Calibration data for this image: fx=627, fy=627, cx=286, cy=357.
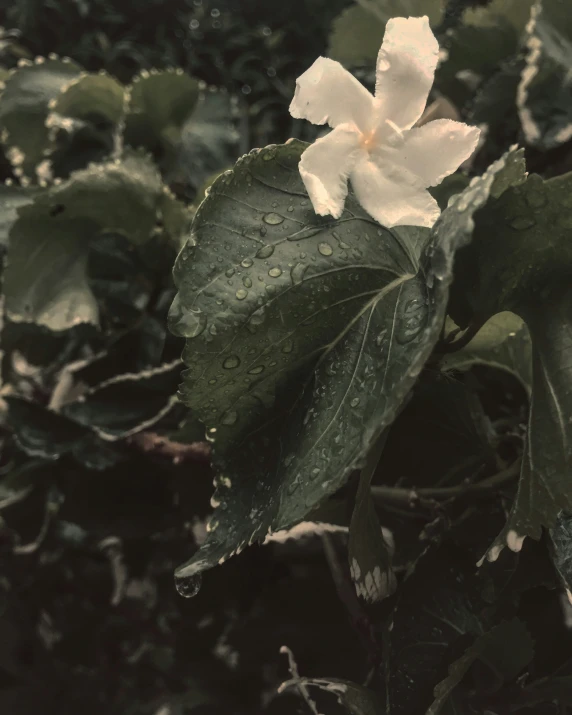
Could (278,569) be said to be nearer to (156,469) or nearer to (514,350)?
(156,469)

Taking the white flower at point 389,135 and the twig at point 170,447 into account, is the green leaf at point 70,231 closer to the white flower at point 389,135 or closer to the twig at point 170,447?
the twig at point 170,447

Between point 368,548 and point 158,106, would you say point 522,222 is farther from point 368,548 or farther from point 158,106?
point 158,106

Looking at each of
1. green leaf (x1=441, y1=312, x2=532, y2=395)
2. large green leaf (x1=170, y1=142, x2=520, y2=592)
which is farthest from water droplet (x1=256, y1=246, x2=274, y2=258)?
green leaf (x1=441, y1=312, x2=532, y2=395)

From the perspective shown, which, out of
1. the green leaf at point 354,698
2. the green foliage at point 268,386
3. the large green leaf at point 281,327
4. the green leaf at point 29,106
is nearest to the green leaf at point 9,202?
the green foliage at point 268,386

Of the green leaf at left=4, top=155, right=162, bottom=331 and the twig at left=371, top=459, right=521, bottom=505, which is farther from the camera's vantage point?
the green leaf at left=4, top=155, right=162, bottom=331

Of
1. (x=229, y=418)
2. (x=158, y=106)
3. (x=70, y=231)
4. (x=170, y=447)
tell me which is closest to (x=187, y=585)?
(x=229, y=418)

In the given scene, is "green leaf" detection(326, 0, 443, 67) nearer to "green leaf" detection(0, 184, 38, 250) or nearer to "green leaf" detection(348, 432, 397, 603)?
"green leaf" detection(0, 184, 38, 250)
